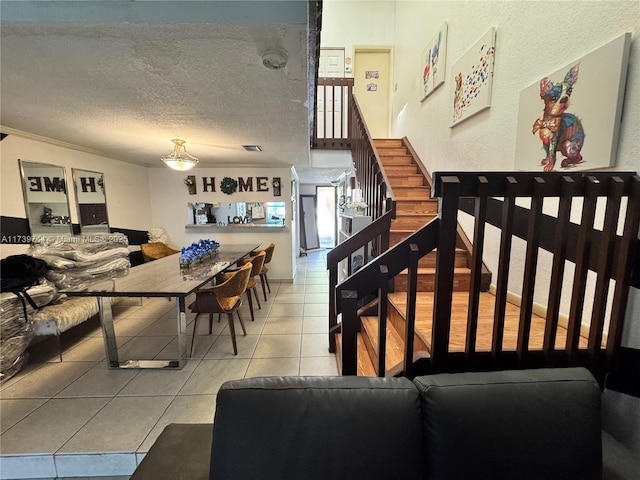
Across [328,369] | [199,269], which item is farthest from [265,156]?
[328,369]

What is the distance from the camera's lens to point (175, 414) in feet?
6.12

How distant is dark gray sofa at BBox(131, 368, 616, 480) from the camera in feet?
2.90

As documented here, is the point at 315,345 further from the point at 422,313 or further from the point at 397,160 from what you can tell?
the point at 397,160

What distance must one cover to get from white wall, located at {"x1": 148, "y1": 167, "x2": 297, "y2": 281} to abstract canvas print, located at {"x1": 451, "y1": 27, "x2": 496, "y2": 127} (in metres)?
3.10

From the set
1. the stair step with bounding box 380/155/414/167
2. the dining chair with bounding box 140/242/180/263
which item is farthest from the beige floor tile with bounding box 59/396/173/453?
the stair step with bounding box 380/155/414/167

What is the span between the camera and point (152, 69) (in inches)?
58.5

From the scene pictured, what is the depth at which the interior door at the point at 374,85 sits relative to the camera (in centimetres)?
579

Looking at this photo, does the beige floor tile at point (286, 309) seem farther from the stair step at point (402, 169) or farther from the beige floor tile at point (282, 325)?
the stair step at point (402, 169)

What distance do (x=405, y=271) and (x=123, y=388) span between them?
2.67 metres

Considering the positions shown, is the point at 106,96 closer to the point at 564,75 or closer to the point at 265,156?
the point at 265,156

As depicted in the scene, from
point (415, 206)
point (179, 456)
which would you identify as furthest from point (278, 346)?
point (415, 206)

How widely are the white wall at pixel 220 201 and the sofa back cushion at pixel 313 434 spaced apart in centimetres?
434

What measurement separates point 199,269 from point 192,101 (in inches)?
70.9

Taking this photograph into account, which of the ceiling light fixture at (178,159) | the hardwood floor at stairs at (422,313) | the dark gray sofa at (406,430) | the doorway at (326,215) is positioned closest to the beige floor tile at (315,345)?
the hardwood floor at stairs at (422,313)
